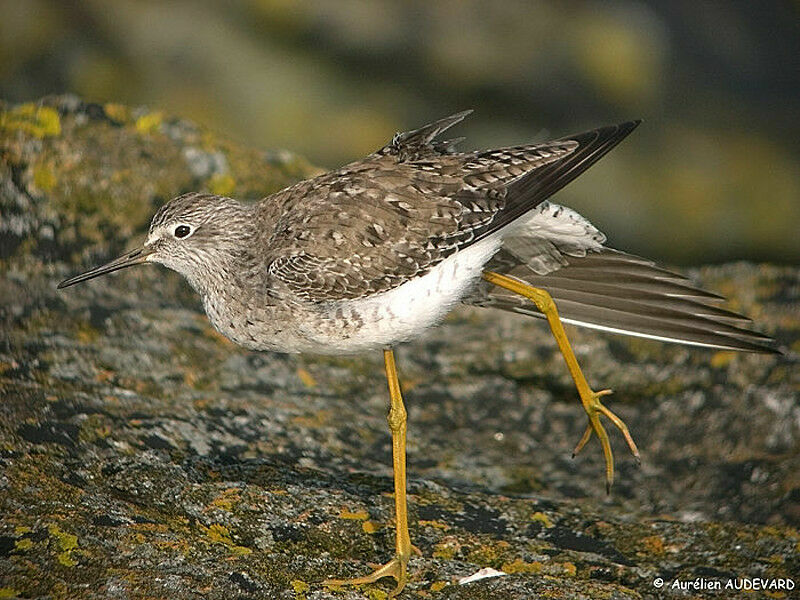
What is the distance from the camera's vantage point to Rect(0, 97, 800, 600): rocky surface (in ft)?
15.7

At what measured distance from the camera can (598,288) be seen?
649 cm

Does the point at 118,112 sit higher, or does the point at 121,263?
the point at 118,112

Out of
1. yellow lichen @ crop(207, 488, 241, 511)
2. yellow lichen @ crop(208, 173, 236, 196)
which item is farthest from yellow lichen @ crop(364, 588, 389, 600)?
yellow lichen @ crop(208, 173, 236, 196)

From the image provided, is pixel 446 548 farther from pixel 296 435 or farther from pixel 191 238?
pixel 191 238

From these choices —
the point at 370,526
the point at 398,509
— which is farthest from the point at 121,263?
the point at 398,509

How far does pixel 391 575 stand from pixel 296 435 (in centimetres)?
152

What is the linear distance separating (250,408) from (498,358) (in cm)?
198

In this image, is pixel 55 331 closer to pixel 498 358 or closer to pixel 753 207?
pixel 498 358

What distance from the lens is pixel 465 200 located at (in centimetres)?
577

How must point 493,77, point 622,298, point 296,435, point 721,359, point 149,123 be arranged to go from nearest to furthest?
point 296,435, point 622,298, point 721,359, point 149,123, point 493,77

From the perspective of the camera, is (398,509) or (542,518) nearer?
(398,509)

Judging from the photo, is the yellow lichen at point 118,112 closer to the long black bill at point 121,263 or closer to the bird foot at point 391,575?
the long black bill at point 121,263

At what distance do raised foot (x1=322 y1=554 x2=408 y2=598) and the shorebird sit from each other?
0.06m

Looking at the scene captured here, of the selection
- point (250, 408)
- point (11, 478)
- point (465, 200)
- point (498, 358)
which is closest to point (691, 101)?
point (498, 358)
